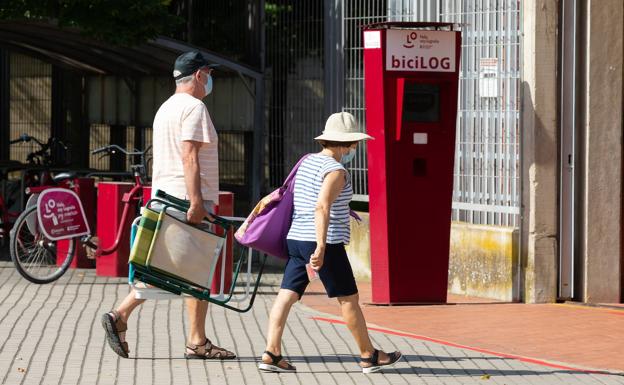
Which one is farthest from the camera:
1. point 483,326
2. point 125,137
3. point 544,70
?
point 125,137

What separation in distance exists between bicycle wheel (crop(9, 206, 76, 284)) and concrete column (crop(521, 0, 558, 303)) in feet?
13.6

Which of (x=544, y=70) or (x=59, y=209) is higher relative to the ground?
(x=544, y=70)

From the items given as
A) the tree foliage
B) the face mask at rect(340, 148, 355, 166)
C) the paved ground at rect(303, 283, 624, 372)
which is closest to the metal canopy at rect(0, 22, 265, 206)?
the tree foliage

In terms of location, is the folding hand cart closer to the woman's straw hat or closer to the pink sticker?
the woman's straw hat

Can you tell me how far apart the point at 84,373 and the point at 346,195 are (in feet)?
6.17

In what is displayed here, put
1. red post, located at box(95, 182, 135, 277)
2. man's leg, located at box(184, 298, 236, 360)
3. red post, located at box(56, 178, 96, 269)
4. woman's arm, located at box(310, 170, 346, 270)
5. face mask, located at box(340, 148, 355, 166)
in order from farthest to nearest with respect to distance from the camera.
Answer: red post, located at box(56, 178, 96, 269)
red post, located at box(95, 182, 135, 277)
man's leg, located at box(184, 298, 236, 360)
face mask, located at box(340, 148, 355, 166)
woman's arm, located at box(310, 170, 346, 270)

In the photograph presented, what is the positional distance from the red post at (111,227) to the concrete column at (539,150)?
3799mm

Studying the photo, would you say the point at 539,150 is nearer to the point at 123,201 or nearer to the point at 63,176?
the point at 123,201

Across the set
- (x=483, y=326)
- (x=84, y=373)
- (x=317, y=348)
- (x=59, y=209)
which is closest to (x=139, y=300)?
(x=84, y=373)

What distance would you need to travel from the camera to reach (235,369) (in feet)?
27.1

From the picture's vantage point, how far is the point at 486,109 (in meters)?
12.1

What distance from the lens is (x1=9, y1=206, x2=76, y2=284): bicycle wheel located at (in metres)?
12.3

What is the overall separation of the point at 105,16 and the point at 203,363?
19.4ft

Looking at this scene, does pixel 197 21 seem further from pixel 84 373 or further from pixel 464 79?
pixel 84 373
